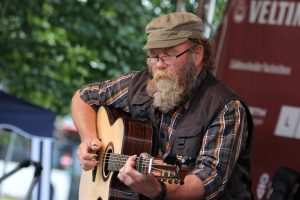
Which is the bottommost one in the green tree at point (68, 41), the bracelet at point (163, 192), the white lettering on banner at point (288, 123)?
the bracelet at point (163, 192)

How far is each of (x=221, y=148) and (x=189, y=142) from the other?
0.19 m

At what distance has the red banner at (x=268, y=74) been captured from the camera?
14.7ft

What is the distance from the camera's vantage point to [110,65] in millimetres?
9797

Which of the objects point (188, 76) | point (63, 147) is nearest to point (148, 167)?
point (188, 76)

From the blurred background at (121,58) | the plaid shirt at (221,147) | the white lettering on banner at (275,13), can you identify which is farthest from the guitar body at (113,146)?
the white lettering on banner at (275,13)

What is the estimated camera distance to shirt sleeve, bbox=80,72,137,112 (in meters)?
3.72

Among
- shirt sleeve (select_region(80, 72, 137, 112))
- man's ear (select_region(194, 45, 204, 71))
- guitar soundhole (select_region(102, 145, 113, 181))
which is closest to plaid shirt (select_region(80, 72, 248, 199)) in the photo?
man's ear (select_region(194, 45, 204, 71))

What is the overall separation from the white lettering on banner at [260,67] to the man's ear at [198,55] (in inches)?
54.9

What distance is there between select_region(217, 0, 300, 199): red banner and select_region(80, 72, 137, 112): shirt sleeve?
4.14 feet

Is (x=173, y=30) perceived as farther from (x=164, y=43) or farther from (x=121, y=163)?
(x=121, y=163)

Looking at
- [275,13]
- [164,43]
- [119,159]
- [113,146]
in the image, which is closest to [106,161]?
[113,146]

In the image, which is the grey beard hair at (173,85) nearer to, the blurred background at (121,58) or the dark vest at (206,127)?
the dark vest at (206,127)

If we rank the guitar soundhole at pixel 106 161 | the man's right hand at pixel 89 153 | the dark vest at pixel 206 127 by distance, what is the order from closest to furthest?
the dark vest at pixel 206 127 → the guitar soundhole at pixel 106 161 → the man's right hand at pixel 89 153

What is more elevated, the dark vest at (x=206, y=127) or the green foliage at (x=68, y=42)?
the green foliage at (x=68, y=42)
